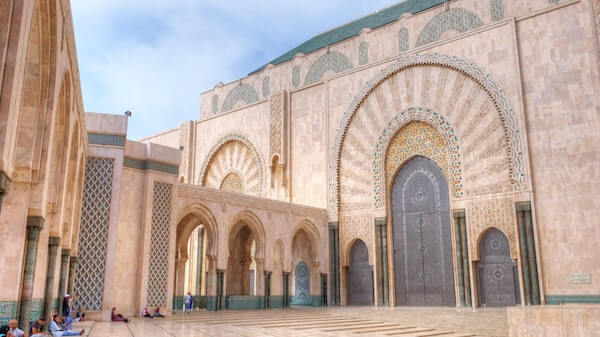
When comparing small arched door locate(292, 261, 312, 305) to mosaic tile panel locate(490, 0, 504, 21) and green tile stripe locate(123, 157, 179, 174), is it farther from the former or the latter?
mosaic tile panel locate(490, 0, 504, 21)

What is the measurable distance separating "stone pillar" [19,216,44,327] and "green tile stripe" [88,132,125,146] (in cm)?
424

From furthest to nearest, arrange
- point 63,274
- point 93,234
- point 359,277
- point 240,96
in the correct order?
point 240,96 → point 359,277 → point 93,234 → point 63,274

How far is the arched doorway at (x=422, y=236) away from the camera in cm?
1084

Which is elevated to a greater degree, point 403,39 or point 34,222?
point 403,39

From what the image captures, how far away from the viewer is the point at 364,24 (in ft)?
48.2

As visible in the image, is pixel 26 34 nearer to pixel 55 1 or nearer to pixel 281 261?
pixel 55 1

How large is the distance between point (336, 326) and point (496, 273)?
4.21 m

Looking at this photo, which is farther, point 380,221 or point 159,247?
point 380,221

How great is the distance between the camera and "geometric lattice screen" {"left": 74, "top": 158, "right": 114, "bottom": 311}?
842 cm

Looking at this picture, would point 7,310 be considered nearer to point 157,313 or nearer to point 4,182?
point 4,182

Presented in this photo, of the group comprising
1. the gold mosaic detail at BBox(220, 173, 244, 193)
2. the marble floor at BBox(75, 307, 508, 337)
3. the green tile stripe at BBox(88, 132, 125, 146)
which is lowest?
the marble floor at BBox(75, 307, 508, 337)

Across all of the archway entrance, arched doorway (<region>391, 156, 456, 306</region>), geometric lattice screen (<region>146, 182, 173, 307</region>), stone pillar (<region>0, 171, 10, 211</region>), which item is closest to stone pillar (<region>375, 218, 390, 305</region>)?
arched doorway (<region>391, 156, 456, 306</region>)

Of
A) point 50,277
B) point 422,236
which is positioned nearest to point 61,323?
point 50,277

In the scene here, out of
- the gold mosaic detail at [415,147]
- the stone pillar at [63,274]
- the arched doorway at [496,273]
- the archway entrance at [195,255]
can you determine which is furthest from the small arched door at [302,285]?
the stone pillar at [63,274]
